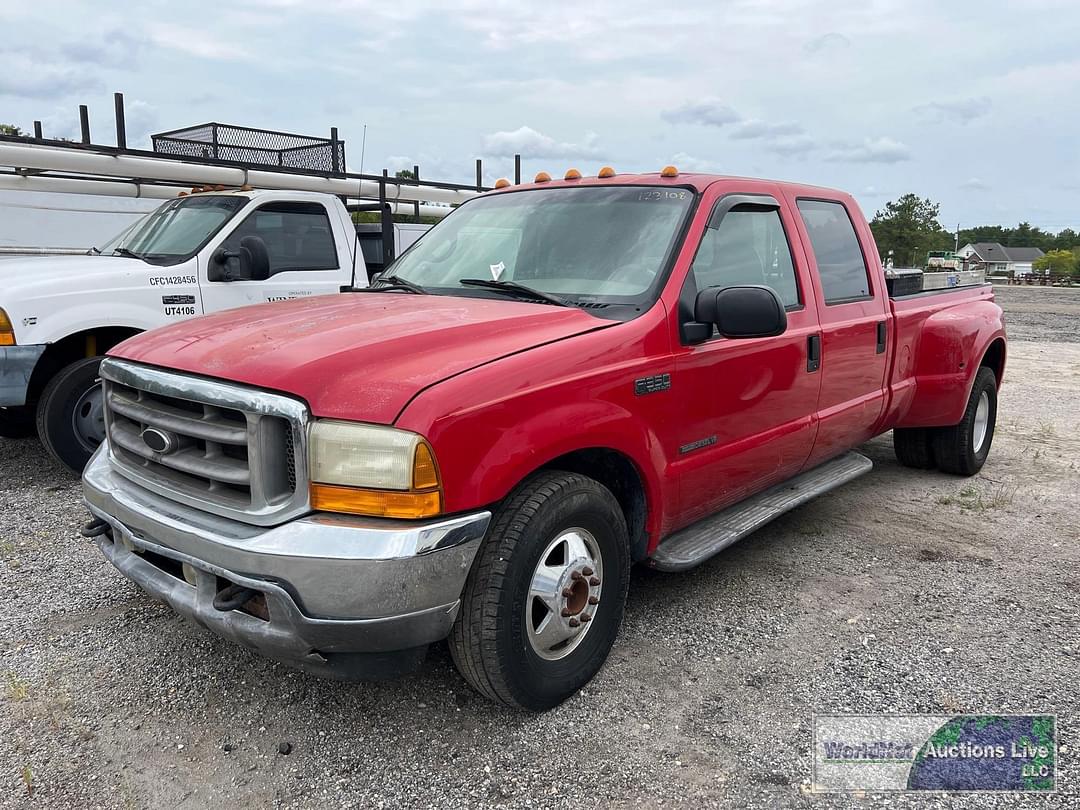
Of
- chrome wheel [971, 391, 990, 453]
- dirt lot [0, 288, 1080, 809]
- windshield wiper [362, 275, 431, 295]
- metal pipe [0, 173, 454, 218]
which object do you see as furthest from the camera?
metal pipe [0, 173, 454, 218]

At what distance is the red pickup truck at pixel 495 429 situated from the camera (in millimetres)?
2338

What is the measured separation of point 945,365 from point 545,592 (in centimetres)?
367

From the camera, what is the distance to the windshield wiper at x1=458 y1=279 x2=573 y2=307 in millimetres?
3277

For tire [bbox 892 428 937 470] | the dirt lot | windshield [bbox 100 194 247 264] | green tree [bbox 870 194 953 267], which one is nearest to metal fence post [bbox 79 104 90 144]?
windshield [bbox 100 194 247 264]

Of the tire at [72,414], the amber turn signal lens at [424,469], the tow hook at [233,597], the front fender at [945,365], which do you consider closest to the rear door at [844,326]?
the front fender at [945,365]

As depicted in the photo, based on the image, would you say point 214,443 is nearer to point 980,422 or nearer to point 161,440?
point 161,440

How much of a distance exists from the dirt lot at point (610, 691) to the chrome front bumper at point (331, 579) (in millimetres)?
470

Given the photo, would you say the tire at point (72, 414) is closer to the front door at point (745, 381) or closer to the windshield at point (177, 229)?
the windshield at point (177, 229)

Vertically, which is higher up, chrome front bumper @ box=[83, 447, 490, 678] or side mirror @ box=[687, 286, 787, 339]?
side mirror @ box=[687, 286, 787, 339]

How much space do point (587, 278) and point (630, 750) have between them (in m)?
1.79

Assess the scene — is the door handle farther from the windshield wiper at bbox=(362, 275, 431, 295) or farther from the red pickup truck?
the windshield wiper at bbox=(362, 275, 431, 295)

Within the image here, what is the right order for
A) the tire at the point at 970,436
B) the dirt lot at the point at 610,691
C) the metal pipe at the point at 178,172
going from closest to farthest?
the dirt lot at the point at 610,691 < the tire at the point at 970,436 < the metal pipe at the point at 178,172

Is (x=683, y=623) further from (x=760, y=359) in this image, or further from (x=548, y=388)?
(x=548, y=388)

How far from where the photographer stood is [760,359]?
12.0ft
